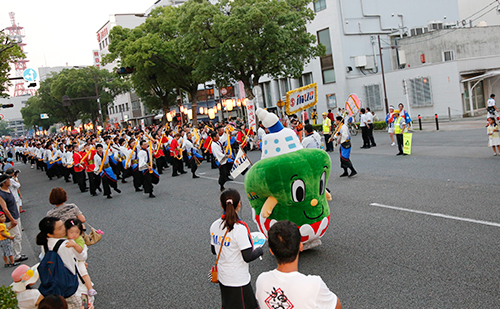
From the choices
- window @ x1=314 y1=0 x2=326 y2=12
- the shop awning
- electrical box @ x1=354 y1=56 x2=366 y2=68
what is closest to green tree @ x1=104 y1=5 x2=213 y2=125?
window @ x1=314 y1=0 x2=326 y2=12

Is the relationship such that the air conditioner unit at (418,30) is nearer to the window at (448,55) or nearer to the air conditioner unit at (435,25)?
the air conditioner unit at (435,25)

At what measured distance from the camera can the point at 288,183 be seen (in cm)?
519

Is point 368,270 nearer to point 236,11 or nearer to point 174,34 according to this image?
point 236,11

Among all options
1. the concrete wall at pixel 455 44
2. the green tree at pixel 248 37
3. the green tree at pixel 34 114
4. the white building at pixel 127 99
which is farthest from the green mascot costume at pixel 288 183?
the green tree at pixel 34 114

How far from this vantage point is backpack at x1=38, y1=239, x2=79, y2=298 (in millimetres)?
3971

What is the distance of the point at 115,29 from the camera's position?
33219 millimetres

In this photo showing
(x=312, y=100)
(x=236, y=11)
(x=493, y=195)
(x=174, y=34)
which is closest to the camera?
(x=493, y=195)

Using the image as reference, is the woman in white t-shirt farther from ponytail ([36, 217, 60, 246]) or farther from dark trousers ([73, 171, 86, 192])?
dark trousers ([73, 171, 86, 192])

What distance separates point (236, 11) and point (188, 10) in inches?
151

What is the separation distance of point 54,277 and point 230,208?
1.87 m

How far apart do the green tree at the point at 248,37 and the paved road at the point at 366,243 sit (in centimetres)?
1284

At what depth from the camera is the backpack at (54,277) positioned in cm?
397

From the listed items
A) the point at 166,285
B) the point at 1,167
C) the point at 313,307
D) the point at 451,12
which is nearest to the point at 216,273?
the point at 313,307

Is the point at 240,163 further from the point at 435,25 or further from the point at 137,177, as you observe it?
the point at 435,25
